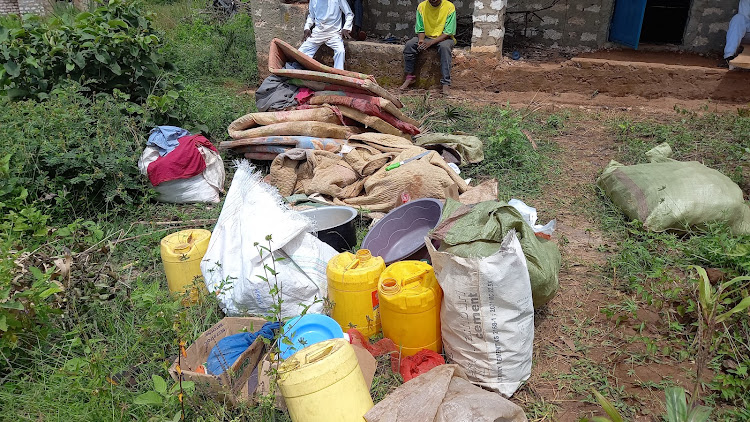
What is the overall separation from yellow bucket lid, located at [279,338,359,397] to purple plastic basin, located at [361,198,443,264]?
130 centimetres

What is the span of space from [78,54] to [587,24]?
263 inches

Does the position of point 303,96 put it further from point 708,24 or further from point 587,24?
point 708,24

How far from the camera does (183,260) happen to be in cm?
288

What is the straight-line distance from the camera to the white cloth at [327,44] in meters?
7.19

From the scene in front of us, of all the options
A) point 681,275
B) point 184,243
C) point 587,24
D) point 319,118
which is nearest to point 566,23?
point 587,24

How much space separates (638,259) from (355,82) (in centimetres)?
268

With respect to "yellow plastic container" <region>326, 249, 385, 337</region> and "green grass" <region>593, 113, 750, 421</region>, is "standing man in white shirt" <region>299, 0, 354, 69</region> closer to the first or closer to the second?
"green grass" <region>593, 113, 750, 421</region>

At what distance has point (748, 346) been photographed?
238 centimetres

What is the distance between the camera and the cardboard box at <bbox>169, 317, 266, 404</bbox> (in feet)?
7.08

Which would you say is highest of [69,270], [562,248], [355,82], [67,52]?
[67,52]

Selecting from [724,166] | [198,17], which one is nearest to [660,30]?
[724,166]

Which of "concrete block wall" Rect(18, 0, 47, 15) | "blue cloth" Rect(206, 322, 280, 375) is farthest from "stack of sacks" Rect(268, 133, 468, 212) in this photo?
"concrete block wall" Rect(18, 0, 47, 15)

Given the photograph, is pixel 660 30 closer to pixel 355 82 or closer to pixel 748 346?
pixel 355 82

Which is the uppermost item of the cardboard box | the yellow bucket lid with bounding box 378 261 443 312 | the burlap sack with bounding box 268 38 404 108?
the burlap sack with bounding box 268 38 404 108
